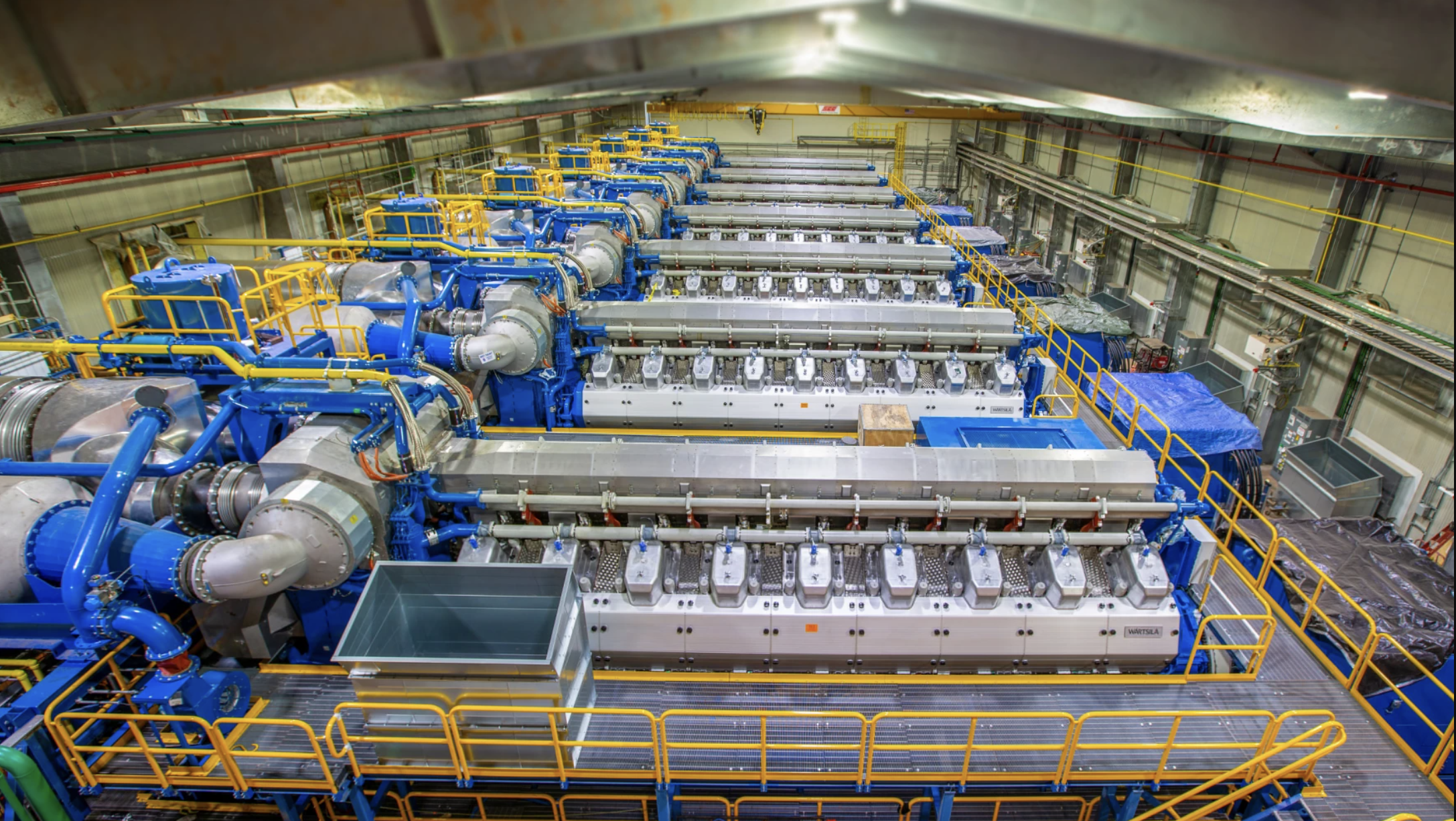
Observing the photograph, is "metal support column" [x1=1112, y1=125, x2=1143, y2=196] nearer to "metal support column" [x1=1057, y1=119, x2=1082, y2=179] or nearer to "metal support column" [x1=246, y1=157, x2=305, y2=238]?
"metal support column" [x1=1057, y1=119, x2=1082, y2=179]

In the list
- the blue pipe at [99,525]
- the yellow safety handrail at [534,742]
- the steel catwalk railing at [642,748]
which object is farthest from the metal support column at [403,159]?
the yellow safety handrail at [534,742]

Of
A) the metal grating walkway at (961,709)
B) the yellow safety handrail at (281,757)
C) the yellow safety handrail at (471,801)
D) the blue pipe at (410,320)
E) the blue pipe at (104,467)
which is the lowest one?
the yellow safety handrail at (471,801)

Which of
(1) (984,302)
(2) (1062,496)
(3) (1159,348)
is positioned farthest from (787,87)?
(3) (1159,348)

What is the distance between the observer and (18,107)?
2514mm

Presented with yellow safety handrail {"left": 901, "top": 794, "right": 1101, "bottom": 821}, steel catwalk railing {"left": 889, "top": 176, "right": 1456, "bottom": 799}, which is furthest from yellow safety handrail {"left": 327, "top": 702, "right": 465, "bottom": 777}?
steel catwalk railing {"left": 889, "top": 176, "right": 1456, "bottom": 799}

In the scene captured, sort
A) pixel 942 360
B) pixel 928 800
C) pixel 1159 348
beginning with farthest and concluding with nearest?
pixel 1159 348, pixel 942 360, pixel 928 800

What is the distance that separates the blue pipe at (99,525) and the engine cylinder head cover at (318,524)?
0.79m

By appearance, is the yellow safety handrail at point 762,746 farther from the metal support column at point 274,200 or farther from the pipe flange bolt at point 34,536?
the metal support column at point 274,200

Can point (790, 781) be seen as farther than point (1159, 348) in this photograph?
No

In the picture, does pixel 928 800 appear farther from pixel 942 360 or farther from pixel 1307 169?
pixel 1307 169

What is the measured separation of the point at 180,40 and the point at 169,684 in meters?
4.60

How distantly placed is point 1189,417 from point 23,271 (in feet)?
60.2

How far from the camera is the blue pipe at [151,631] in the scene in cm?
471

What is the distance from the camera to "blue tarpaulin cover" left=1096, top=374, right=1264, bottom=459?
10.6 meters
